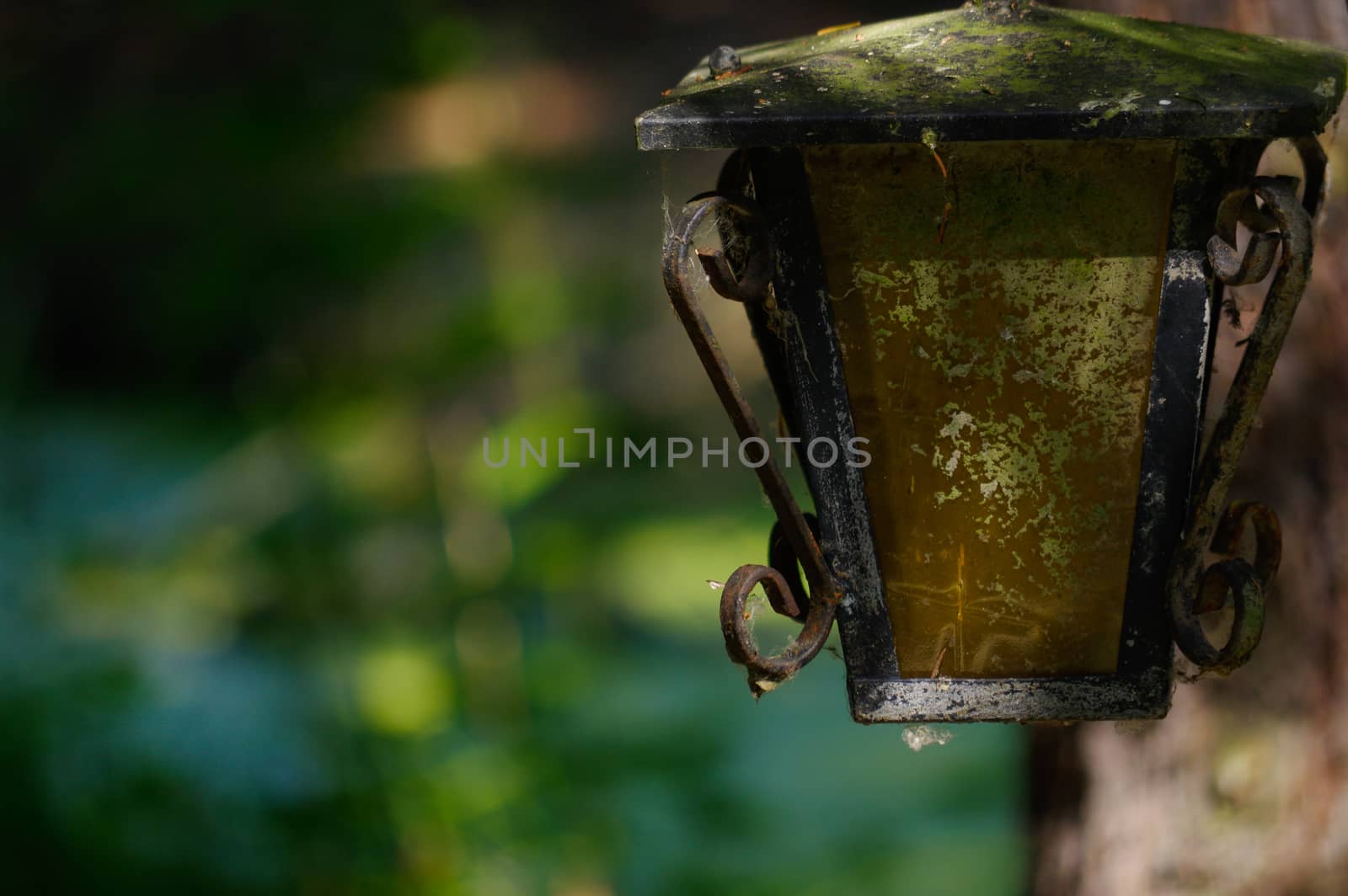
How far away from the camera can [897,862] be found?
3029 mm

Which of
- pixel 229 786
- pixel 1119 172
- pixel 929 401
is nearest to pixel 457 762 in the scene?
pixel 229 786

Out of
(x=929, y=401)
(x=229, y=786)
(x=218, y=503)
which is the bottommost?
(x=229, y=786)

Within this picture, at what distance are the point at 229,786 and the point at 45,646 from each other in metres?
0.56

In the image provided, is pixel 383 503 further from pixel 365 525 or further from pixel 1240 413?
pixel 1240 413

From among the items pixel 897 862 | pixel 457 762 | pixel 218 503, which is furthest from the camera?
pixel 897 862

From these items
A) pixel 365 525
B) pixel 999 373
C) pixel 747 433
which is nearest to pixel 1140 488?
pixel 999 373

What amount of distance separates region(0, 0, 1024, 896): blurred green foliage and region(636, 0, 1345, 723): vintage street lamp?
3.20ft

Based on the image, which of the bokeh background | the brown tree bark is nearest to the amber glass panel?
the brown tree bark

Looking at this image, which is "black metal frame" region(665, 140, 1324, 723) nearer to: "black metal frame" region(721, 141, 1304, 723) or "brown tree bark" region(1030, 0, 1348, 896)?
"black metal frame" region(721, 141, 1304, 723)

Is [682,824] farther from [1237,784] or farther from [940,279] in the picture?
[940,279]

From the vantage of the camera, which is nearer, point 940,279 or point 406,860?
point 940,279

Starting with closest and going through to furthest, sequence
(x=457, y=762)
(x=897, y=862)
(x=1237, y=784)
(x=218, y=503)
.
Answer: (x=1237, y=784) → (x=457, y=762) → (x=218, y=503) → (x=897, y=862)

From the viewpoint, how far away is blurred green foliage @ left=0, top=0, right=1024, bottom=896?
218 cm

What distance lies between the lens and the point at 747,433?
783mm
